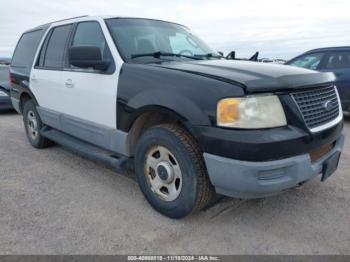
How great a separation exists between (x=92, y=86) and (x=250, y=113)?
183 centimetres

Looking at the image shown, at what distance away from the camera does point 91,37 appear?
12.0 feet

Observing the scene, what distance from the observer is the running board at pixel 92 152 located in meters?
3.24

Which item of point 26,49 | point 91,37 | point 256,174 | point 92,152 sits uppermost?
point 91,37

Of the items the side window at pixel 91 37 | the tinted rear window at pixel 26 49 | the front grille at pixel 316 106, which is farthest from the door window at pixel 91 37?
the front grille at pixel 316 106

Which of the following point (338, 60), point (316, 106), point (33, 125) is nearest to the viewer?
point (316, 106)

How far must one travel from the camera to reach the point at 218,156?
236cm

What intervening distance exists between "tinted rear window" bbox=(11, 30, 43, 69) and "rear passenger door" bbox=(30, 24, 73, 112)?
39 cm

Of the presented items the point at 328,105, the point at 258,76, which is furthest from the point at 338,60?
the point at 258,76

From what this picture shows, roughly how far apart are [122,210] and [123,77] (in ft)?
4.23

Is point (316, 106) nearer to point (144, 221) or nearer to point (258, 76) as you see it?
point (258, 76)

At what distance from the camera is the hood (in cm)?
233

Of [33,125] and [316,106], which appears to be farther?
[33,125]

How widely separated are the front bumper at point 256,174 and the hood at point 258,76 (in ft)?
1.78

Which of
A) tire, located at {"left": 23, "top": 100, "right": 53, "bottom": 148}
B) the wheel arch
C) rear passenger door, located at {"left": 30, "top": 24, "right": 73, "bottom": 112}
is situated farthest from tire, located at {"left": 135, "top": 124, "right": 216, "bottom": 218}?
tire, located at {"left": 23, "top": 100, "right": 53, "bottom": 148}
